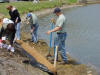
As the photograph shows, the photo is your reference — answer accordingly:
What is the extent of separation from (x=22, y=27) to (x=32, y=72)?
42.5ft

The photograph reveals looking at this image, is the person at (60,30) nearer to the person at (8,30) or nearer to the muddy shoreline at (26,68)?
the muddy shoreline at (26,68)

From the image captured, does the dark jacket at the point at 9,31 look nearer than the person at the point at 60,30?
No

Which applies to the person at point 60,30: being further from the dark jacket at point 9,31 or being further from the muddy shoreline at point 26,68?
the dark jacket at point 9,31

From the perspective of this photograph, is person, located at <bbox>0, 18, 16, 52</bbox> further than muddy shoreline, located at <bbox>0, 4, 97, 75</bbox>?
Yes

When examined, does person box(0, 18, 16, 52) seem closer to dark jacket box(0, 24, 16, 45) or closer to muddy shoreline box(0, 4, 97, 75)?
dark jacket box(0, 24, 16, 45)

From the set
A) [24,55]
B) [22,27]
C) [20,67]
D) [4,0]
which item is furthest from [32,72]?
[4,0]

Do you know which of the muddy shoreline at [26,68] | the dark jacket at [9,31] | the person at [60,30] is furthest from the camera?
the dark jacket at [9,31]

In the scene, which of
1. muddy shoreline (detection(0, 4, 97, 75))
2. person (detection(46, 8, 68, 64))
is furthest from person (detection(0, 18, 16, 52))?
person (detection(46, 8, 68, 64))

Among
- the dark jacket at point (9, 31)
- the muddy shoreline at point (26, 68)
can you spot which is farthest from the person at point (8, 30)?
the muddy shoreline at point (26, 68)

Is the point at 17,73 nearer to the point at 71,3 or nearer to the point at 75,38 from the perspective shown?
the point at 75,38

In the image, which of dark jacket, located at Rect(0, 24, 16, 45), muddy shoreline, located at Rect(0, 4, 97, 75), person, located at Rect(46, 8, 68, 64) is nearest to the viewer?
muddy shoreline, located at Rect(0, 4, 97, 75)

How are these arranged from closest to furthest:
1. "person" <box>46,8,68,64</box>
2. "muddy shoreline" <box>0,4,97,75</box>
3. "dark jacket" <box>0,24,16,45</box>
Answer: "muddy shoreline" <box>0,4,97,75</box> < "person" <box>46,8,68,64</box> < "dark jacket" <box>0,24,16,45</box>

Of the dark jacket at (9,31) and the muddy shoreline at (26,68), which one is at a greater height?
the dark jacket at (9,31)

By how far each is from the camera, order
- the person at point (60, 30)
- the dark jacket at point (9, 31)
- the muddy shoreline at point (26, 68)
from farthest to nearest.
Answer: the dark jacket at point (9, 31) < the person at point (60, 30) < the muddy shoreline at point (26, 68)
